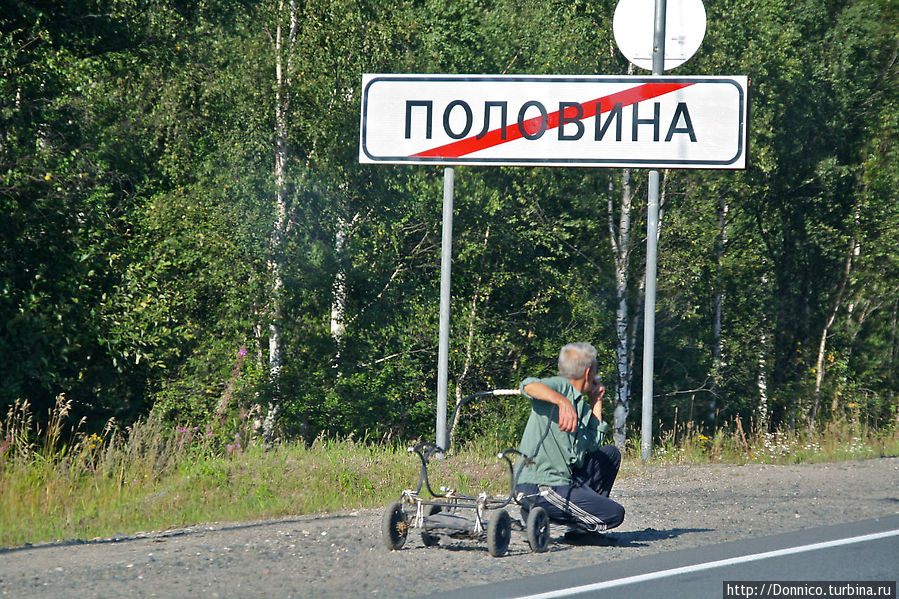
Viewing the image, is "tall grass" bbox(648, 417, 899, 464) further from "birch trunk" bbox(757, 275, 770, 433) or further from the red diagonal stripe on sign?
"birch trunk" bbox(757, 275, 770, 433)

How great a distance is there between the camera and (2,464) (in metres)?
10.1

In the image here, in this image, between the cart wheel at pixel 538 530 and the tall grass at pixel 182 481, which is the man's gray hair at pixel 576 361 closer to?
the cart wheel at pixel 538 530

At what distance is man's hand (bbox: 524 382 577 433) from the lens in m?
7.44

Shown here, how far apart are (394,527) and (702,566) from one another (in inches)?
80.7

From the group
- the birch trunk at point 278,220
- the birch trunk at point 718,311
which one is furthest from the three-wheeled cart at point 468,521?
the birch trunk at point 718,311

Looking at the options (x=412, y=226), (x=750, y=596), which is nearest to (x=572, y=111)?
(x=750, y=596)

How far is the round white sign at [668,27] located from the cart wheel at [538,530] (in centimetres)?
676

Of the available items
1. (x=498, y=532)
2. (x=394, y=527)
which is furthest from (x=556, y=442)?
(x=394, y=527)

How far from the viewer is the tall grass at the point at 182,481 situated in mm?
9156

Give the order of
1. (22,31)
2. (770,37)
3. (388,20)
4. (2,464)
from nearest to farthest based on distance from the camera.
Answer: (2,464), (22,31), (388,20), (770,37)

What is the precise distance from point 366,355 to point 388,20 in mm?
6492

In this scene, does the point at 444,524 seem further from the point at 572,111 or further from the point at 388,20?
the point at 388,20

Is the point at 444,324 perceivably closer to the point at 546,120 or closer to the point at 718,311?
the point at 546,120

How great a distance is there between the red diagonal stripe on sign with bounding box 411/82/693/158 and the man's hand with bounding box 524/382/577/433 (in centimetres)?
417
